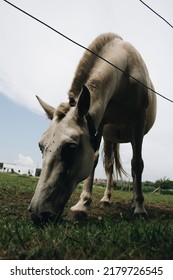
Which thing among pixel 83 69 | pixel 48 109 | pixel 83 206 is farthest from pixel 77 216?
pixel 83 69

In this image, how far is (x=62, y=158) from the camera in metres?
4.07

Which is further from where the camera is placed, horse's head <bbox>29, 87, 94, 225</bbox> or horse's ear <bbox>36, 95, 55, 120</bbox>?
horse's ear <bbox>36, 95, 55, 120</bbox>

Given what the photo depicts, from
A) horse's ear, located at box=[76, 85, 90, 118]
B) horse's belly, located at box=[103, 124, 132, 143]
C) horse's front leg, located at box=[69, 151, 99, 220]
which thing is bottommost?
horse's front leg, located at box=[69, 151, 99, 220]

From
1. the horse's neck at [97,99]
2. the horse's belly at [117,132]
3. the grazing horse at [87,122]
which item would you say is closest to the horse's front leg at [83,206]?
the grazing horse at [87,122]

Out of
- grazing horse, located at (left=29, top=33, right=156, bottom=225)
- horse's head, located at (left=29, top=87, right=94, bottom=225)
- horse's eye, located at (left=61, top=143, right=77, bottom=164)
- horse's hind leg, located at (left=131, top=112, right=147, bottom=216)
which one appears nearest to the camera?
horse's head, located at (left=29, top=87, right=94, bottom=225)

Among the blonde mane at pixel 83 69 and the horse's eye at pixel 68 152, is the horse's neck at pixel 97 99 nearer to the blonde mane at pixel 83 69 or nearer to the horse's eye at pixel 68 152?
the blonde mane at pixel 83 69

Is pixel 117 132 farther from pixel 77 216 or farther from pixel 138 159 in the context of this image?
pixel 77 216

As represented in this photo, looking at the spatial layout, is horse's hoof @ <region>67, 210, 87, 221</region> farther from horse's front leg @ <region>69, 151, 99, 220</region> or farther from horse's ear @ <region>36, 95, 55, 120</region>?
horse's ear @ <region>36, 95, 55, 120</region>

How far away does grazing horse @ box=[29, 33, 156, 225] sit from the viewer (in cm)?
398

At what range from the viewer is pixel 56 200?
3.97 meters

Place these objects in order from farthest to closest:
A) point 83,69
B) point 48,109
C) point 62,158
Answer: point 83,69
point 48,109
point 62,158

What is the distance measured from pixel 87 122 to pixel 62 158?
0.77m

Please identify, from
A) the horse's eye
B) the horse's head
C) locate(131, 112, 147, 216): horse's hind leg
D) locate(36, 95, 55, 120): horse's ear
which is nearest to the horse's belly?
locate(131, 112, 147, 216): horse's hind leg

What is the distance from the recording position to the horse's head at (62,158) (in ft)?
12.6
